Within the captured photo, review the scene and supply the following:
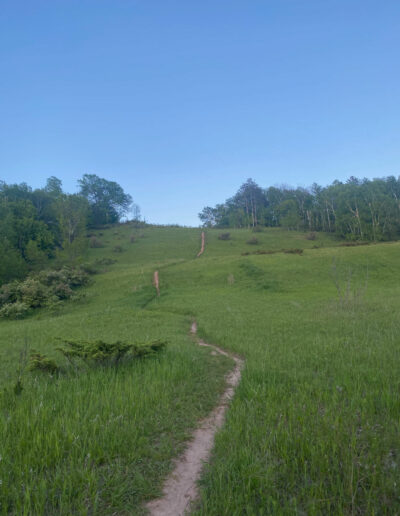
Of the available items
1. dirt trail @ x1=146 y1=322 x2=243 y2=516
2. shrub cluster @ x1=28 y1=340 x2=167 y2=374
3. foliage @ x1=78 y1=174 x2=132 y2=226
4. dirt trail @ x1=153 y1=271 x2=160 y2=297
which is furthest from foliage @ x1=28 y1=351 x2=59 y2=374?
foliage @ x1=78 y1=174 x2=132 y2=226

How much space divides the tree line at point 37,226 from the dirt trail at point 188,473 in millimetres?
39874

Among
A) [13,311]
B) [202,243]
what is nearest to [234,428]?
[13,311]

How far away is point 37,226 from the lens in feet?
181

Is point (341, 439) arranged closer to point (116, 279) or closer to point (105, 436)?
point (105, 436)

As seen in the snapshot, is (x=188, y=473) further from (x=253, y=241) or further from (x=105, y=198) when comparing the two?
(x=105, y=198)

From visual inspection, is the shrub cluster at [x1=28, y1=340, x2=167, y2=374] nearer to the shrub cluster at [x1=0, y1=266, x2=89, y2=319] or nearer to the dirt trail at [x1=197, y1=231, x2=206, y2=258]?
the shrub cluster at [x1=0, y1=266, x2=89, y2=319]

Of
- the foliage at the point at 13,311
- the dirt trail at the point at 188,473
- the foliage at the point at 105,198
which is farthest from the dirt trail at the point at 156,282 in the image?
→ the foliage at the point at 105,198

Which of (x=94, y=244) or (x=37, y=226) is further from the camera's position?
(x=94, y=244)

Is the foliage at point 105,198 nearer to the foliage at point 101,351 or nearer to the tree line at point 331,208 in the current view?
the tree line at point 331,208

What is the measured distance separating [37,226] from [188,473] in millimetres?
63505

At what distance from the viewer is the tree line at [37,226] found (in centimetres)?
3881

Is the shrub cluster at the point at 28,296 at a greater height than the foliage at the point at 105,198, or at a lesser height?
lesser

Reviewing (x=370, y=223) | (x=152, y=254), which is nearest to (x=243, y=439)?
(x=152, y=254)

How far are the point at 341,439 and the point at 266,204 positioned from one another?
113863 millimetres
